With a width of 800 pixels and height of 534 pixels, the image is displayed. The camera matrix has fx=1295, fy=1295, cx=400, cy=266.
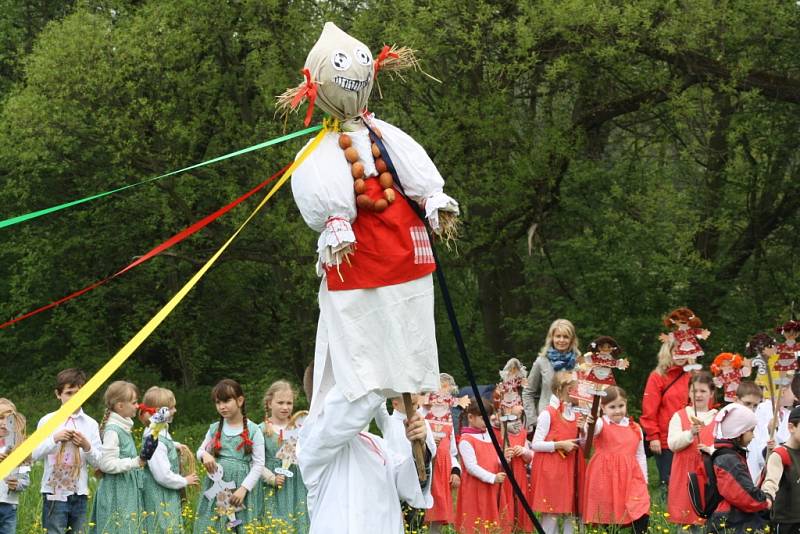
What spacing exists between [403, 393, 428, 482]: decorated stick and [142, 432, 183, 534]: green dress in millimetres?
2988

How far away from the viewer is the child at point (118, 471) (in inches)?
334

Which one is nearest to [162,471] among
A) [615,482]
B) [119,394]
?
[119,394]

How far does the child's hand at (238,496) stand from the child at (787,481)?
3394 mm

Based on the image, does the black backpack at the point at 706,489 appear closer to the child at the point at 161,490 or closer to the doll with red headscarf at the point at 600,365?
the doll with red headscarf at the point at 600,365

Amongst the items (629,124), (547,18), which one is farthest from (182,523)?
(629,124)

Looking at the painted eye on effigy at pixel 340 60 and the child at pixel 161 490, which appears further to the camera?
the child at pixel 161 490

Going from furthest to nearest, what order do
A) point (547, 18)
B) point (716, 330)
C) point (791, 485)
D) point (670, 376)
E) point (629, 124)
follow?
point (629, 124), point (716, 330), point (547, 18), point (670, 376), point (791, 485)

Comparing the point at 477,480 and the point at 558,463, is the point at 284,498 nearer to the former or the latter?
the point at 477,480

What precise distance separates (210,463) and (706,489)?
10.8ft

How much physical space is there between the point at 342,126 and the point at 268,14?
11.8 meters

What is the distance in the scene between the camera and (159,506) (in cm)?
870

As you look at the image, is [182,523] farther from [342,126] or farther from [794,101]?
[794,101]

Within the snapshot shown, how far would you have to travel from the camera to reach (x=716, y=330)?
55.4 feet

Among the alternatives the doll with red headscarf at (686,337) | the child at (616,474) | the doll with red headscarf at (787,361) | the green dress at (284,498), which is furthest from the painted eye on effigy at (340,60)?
the doll with red headscarf at (787,361)
